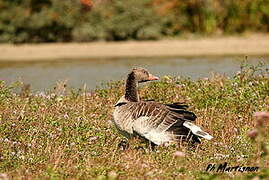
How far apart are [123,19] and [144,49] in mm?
1376

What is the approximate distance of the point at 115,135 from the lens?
354 inches

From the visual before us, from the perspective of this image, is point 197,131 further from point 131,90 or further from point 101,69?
point 101,69

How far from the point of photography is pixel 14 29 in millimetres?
25781

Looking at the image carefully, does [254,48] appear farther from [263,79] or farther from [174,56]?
[263,79]

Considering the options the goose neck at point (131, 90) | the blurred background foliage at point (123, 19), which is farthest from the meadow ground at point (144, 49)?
the goose neck at point (131, 90)

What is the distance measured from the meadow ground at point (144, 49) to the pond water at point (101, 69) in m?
1.33

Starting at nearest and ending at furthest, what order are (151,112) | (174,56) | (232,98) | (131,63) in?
(151,112) < (232,98) < (131,63) < (174,56)

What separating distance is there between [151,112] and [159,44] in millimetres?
17278

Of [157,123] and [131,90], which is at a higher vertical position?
[131,90]

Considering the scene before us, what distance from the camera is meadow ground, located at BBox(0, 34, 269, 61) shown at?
24061 millimetres

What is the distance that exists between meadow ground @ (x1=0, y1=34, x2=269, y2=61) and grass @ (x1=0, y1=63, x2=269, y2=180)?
11222mm

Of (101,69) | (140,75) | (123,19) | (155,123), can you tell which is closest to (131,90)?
(140,75)

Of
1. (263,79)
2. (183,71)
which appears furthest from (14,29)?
(263,79)

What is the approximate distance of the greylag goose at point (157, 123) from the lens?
26.4ft
